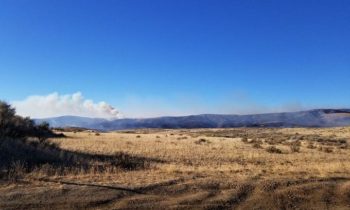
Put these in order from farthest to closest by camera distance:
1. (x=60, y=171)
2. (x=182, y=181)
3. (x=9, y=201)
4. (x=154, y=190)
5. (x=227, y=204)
Result: (x=60, y=171), (x=182, y=181), (x=154, y=190), (x=227, y=204), (x=9, y=201)

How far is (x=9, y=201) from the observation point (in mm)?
12102

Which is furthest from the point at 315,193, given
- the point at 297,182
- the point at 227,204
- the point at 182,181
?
the point at 182,181

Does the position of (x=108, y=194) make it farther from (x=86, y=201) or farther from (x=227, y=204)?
(x=227, y=204)

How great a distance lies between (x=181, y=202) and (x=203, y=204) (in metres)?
0.56

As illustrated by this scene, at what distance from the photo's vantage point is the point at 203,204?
12727mm

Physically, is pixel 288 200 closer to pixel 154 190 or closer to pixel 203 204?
pixel 203 204

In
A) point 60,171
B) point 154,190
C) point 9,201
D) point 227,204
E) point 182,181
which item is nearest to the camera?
point 9,201

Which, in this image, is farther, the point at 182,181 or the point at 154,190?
the point at 182,181

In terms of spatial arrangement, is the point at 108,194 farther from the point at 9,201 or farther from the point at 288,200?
the point at 288,200

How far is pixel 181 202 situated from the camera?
12781 mm

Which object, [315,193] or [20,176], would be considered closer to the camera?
[315,193]

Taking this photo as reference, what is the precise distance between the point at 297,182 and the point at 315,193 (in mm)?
984

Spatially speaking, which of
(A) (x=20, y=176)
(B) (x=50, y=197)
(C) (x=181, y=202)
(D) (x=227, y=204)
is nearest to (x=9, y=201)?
(B) (x=50, y=197)

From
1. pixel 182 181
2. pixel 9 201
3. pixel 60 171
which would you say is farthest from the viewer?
pixel 60 171
